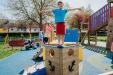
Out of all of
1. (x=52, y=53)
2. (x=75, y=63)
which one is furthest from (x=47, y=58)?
(x=75, y=63)

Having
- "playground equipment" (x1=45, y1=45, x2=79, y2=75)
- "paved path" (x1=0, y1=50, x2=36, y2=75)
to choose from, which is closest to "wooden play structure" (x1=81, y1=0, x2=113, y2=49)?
"paved path" (x1=0, y1=50, x2=36, y2=75)

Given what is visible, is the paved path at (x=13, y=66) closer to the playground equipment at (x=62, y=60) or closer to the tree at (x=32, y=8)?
the playground equipment at (x=62, y=60)

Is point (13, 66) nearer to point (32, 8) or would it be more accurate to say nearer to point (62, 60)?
point (62, 60)

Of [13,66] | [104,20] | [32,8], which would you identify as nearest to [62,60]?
[13,66]

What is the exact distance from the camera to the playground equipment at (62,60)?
277 inches

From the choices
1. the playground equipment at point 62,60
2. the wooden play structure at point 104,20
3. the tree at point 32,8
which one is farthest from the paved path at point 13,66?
the tree at point 32,8

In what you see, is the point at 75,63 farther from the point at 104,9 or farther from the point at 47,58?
the point at 104,9

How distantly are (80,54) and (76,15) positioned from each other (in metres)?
54.8

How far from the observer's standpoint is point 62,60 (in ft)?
23.1

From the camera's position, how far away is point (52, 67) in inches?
292

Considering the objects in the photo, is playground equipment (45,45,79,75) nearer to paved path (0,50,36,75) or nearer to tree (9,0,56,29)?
paved path (0,50,36,75)

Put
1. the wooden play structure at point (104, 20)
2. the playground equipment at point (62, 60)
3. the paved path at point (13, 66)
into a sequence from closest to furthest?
the playground equipment at point (62, 60) → the paved path at point (13, 66) → the wooden play structure at point (104, 20)

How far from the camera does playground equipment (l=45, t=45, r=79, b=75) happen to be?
7.04m

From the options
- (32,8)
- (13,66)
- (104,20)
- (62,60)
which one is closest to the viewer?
(62,60)
